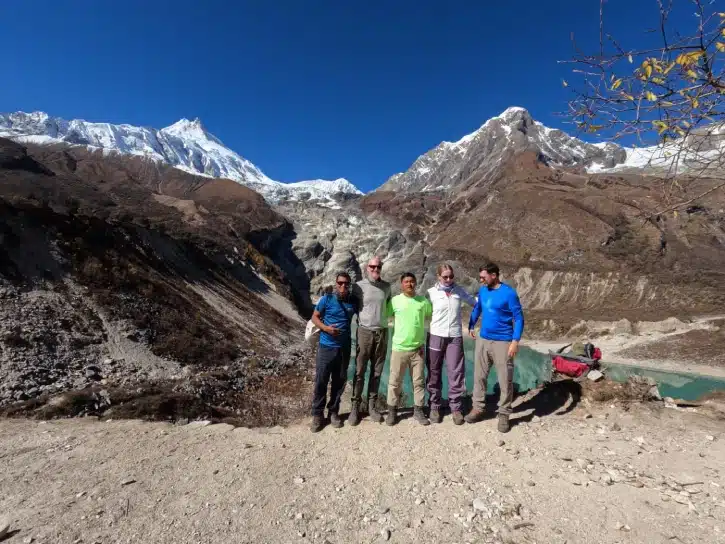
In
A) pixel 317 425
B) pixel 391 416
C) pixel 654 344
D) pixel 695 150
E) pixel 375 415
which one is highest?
pixel 695 150

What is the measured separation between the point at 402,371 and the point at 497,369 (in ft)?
5.14

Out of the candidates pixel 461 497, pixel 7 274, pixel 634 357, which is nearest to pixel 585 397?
pixel 461 497

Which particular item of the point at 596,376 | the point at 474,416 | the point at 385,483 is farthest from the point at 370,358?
the point at 596,376

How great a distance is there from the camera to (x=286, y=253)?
8856 cm

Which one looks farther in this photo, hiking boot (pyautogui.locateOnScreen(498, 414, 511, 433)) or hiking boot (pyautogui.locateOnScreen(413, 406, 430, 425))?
hiking boot (pyautogui.locateOnScreen(413, 406, 430, 425))

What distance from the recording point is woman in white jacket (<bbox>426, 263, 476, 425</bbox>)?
655 centimetres

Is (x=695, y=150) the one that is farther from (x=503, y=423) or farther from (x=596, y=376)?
(x=596, y=376)

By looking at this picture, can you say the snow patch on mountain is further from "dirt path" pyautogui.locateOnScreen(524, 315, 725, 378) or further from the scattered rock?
"dirt path" pyautogui.locateOnScreen(524, 315, 725, 378)

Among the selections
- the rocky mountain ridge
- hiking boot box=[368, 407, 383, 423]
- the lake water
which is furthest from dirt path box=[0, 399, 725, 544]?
the lake water

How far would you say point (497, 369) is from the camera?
6301 mm

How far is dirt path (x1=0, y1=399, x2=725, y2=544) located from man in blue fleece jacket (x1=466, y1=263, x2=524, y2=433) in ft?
1.36

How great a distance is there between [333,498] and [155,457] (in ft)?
9.53

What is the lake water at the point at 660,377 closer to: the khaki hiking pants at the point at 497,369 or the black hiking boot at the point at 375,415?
the black hiking boot at the point at 375,415

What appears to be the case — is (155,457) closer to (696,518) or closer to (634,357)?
(696,518)
